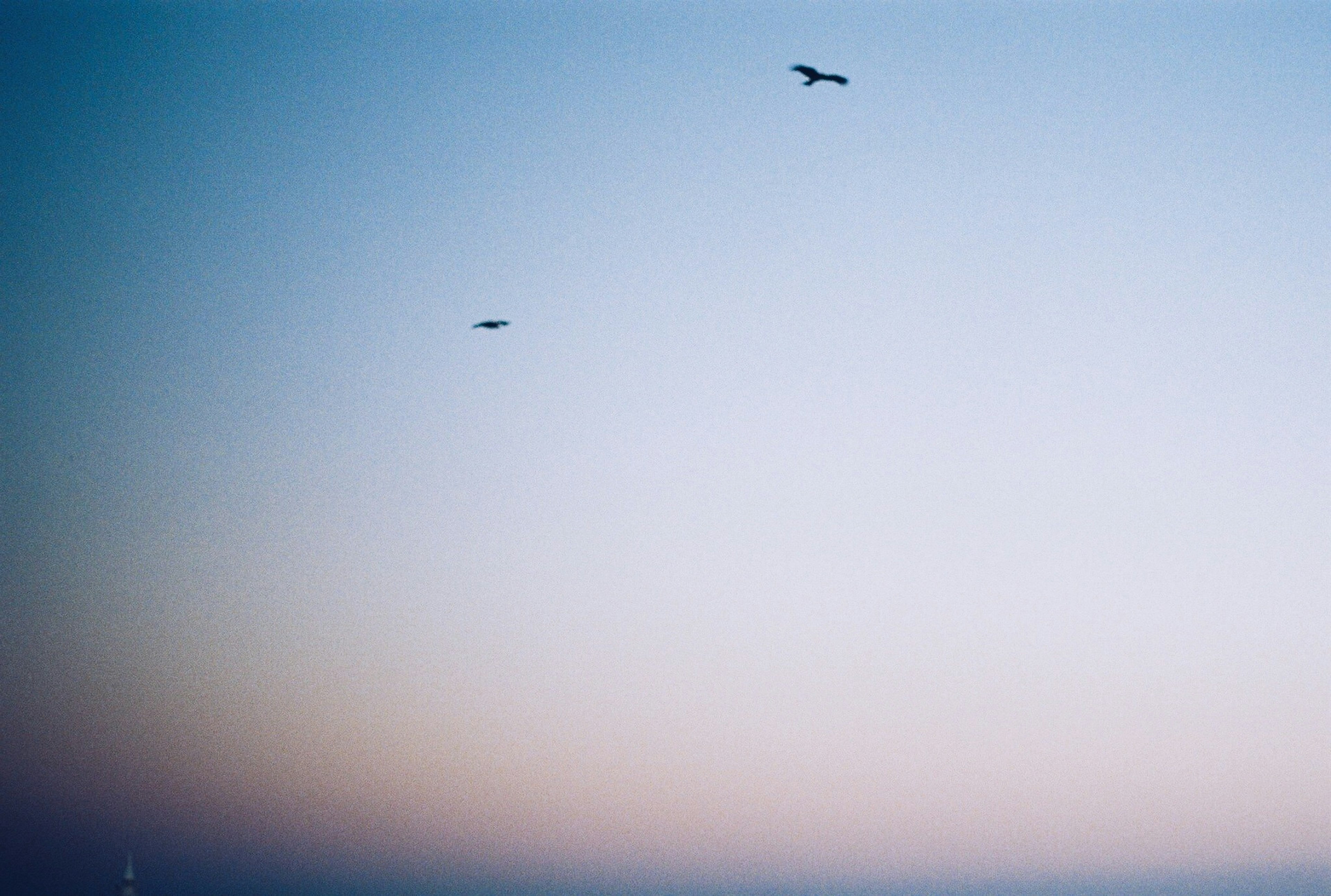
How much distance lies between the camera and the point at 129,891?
4737 inches

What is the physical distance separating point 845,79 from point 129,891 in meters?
112

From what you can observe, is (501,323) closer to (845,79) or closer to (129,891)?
(845,79)

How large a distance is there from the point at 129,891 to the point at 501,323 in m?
91.1

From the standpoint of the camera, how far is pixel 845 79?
53250 mm

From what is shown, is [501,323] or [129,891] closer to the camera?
[501,323]

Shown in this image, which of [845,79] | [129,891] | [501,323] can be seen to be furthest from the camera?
[129,891]

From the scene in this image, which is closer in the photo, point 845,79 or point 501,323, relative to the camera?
point 845,79

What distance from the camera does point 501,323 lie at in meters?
62.2

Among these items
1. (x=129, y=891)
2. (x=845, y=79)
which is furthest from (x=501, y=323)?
(x=129, y=891)

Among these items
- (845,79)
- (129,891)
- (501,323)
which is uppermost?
(845,79)

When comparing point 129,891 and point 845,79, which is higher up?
point 845,79

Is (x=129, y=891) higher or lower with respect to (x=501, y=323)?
lower

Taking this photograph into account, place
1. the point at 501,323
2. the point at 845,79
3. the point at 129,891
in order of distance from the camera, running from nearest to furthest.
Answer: the point at 845,79 → the point at 501,323 → the point at 129,891
